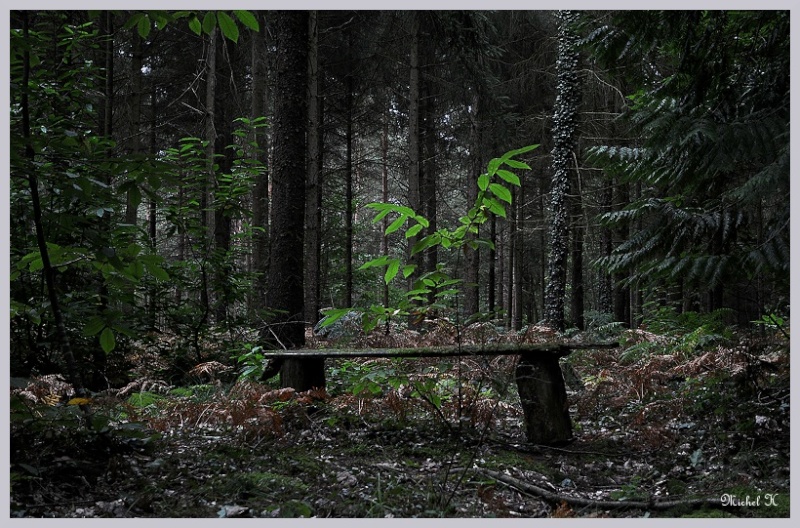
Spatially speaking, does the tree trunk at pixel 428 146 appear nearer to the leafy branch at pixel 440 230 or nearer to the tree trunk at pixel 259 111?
the tree trunk at pixel 259 111

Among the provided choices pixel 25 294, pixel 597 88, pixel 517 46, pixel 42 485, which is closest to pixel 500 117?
pixel 597 88

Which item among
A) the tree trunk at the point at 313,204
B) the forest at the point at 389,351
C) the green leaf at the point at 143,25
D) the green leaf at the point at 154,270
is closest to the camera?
the green leaf at the point at 154,270

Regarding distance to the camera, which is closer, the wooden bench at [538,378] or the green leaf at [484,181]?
the green leaf at [484,181]

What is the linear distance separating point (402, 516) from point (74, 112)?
18.8 ft

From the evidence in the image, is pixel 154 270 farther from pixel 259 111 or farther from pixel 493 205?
pixel 259 111

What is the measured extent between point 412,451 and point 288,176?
3.47m

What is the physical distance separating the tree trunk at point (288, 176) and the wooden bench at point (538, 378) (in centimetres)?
174

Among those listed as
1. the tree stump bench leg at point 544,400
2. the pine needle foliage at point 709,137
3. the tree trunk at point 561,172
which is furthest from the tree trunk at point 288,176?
the tree trunk at point 561,172

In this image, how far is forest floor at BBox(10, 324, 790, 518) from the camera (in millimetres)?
3266

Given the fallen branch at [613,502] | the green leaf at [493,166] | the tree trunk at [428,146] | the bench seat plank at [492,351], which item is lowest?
the fallen branch at [613,502]

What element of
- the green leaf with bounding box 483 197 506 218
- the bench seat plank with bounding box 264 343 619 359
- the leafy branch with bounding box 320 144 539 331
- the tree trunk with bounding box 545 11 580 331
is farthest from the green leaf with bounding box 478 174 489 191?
the tree trunk with bounding box 545 11 580 331

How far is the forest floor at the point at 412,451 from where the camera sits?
327 centimetres

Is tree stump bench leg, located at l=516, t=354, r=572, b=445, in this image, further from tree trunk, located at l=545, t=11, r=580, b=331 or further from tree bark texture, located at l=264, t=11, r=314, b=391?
tree trunk, located at l=545, t=11, r=580, b=331

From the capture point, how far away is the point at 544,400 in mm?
4742
